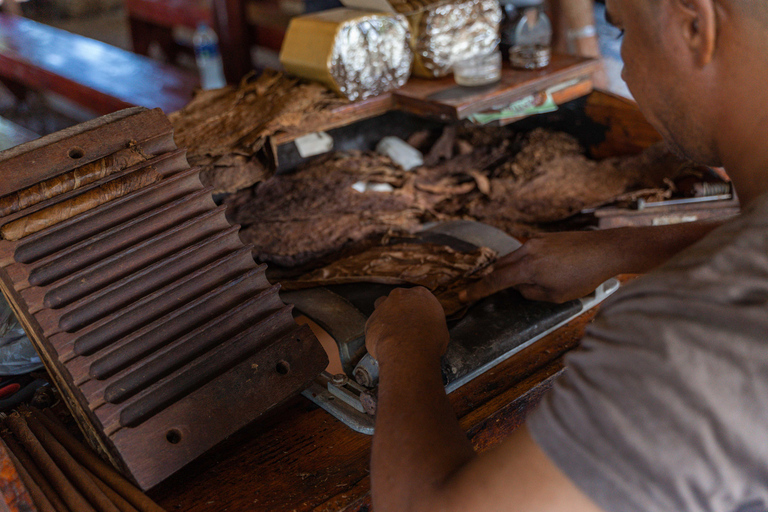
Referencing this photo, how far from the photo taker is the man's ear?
1.98 feet

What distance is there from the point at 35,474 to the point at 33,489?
5 centimetres

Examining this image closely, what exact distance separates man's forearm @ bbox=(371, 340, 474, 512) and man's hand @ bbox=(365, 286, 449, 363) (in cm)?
6

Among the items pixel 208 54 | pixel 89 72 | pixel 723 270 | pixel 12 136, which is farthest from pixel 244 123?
pixel 208 54

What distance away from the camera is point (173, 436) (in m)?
0.80

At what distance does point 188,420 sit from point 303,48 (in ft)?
3.30

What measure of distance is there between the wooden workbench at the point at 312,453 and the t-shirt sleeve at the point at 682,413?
0.40 meters

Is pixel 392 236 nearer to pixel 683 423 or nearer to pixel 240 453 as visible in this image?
pixel 240 453

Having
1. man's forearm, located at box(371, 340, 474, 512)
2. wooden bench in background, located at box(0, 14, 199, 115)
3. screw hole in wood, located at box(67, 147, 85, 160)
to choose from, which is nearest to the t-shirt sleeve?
man's forearm, located at box(371, 340, 474, 512)

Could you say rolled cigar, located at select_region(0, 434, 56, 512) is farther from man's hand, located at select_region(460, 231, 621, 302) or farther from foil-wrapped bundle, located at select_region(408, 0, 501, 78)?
foil-wrapped bundle, located at select_region(408, 0, 501, 78)

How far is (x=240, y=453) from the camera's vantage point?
900 mm

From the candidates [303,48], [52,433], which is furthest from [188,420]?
[303,48]

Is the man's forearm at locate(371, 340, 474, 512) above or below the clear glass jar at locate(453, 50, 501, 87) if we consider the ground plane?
below

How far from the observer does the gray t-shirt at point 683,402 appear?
0.47m

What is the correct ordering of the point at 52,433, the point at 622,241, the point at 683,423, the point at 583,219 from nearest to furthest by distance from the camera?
the point at 683,423 < the point at 52,433 < the point at 622,241 < the point at 583,219
